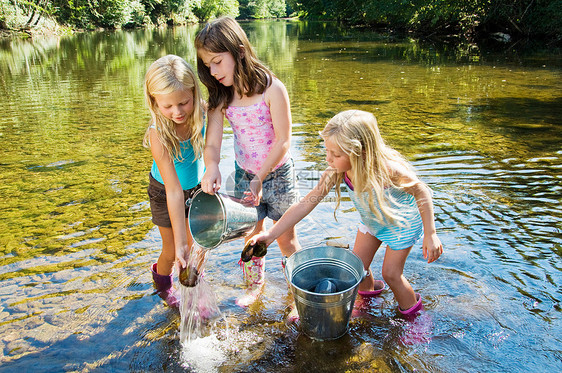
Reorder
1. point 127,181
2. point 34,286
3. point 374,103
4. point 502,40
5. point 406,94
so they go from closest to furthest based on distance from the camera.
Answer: point 34,286
point 127,181
point 374,103
point 406,94
point 502,40

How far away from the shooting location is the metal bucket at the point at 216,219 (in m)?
2.55

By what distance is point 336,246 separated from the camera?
268cm

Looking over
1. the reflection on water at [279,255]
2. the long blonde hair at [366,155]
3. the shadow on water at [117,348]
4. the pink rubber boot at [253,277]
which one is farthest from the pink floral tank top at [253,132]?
the shadow on water at [117,348]

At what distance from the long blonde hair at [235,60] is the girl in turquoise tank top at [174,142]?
0.13m

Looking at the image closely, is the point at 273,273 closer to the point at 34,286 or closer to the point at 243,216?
the point at 243,216

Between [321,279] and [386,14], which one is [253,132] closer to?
[321,279]

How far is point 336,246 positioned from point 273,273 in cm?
98

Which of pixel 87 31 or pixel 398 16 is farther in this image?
pixel 87 31

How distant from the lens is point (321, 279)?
278 centimetres

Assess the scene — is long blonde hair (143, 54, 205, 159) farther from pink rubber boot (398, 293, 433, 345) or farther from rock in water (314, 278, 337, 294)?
pink rubber boot (398, 293, 433, 345)

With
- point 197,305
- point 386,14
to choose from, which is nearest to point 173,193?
point 197,305

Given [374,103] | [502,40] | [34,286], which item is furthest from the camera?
[502,40]

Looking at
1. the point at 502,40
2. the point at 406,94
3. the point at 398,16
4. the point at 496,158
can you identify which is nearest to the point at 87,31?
the point at 398,16

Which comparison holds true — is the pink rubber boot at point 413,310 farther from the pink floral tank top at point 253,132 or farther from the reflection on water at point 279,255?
the pink floral tank top at point 253,132
